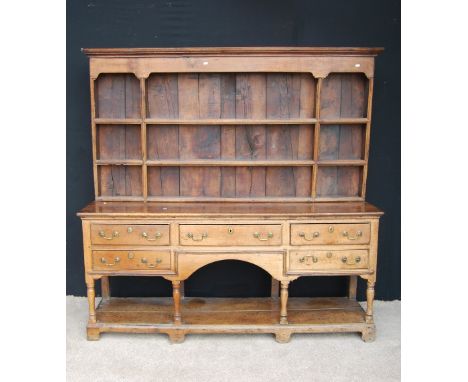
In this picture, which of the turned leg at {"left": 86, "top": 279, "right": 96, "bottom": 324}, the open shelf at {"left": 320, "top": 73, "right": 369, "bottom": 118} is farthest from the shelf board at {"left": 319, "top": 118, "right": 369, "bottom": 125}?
the turned leg at {"left": 86, "top": 279, "right": 96, "bottom": 324}

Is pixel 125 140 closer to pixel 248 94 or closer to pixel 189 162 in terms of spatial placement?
pixel 189 162

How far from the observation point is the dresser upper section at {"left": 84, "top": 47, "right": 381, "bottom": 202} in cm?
296

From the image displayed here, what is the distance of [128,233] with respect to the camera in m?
2.64

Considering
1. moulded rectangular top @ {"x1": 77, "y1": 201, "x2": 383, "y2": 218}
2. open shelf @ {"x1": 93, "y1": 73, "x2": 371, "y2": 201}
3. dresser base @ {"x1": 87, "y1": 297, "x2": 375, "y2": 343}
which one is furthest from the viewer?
open shelf @ {"x1": 93, "y1": 73, "x2": 371, "y2": 201}

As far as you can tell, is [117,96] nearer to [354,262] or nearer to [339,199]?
[339,199]

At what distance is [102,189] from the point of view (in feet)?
10.1

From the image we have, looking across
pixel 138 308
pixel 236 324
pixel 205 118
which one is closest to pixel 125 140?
pixel 205 118

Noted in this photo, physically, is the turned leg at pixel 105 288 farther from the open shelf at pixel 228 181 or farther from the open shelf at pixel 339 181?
the open shelf at pixel 339 181

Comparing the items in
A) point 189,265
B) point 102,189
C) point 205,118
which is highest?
point 205,118

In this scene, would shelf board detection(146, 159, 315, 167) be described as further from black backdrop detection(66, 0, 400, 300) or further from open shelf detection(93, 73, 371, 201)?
black backdrop detection(66, 0, 400, 300)

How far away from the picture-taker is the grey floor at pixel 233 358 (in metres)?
2.41

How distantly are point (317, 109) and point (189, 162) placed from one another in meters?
1.00

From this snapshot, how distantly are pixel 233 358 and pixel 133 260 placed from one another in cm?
91

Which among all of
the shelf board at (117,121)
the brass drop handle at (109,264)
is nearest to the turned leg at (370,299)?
the brass drop handle at (109,264)
